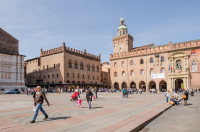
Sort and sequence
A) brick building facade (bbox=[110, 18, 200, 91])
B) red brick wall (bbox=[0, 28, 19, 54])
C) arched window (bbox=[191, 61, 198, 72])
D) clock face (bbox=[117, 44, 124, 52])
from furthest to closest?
1. clock face (bbox=[117, 44, 124, 52])
2. red brick wall (bbox=[0, 28, 19, 54])
3. brick building facade (bbox=[110, 18, 200, 91])
4. arched window (bbox=[191, 61, 198, 72])

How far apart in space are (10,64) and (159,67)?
122 ft

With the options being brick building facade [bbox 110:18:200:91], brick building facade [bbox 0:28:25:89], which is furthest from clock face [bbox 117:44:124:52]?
brick building facade [bbox 0:28:25:89]

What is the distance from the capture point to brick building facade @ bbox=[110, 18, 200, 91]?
38.7 m

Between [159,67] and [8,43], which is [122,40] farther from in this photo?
[8,43]

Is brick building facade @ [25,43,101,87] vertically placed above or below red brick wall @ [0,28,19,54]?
below

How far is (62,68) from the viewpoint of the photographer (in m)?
41.2

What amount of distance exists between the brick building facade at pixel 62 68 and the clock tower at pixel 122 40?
370 inches

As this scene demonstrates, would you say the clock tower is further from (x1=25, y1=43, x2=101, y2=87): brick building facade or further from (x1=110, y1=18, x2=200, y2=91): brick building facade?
(x1=25, y1=43, x2=101, y2=87): brick building facade

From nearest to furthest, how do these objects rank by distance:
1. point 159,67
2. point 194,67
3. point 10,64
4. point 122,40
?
point 194,67 < point 10,64 < point 159,67 < point 122,40

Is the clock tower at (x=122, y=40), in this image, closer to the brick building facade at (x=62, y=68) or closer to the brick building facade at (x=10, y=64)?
the brick building facade at (x=62, y=68)

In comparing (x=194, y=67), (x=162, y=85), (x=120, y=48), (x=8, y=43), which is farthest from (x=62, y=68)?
(x=194, y=67)

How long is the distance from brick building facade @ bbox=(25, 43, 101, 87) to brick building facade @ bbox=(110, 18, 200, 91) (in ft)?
25.2

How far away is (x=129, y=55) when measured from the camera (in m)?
48.6

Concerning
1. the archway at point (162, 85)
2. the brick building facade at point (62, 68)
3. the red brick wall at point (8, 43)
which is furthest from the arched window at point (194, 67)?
the red brick wall at point (8, 43)
